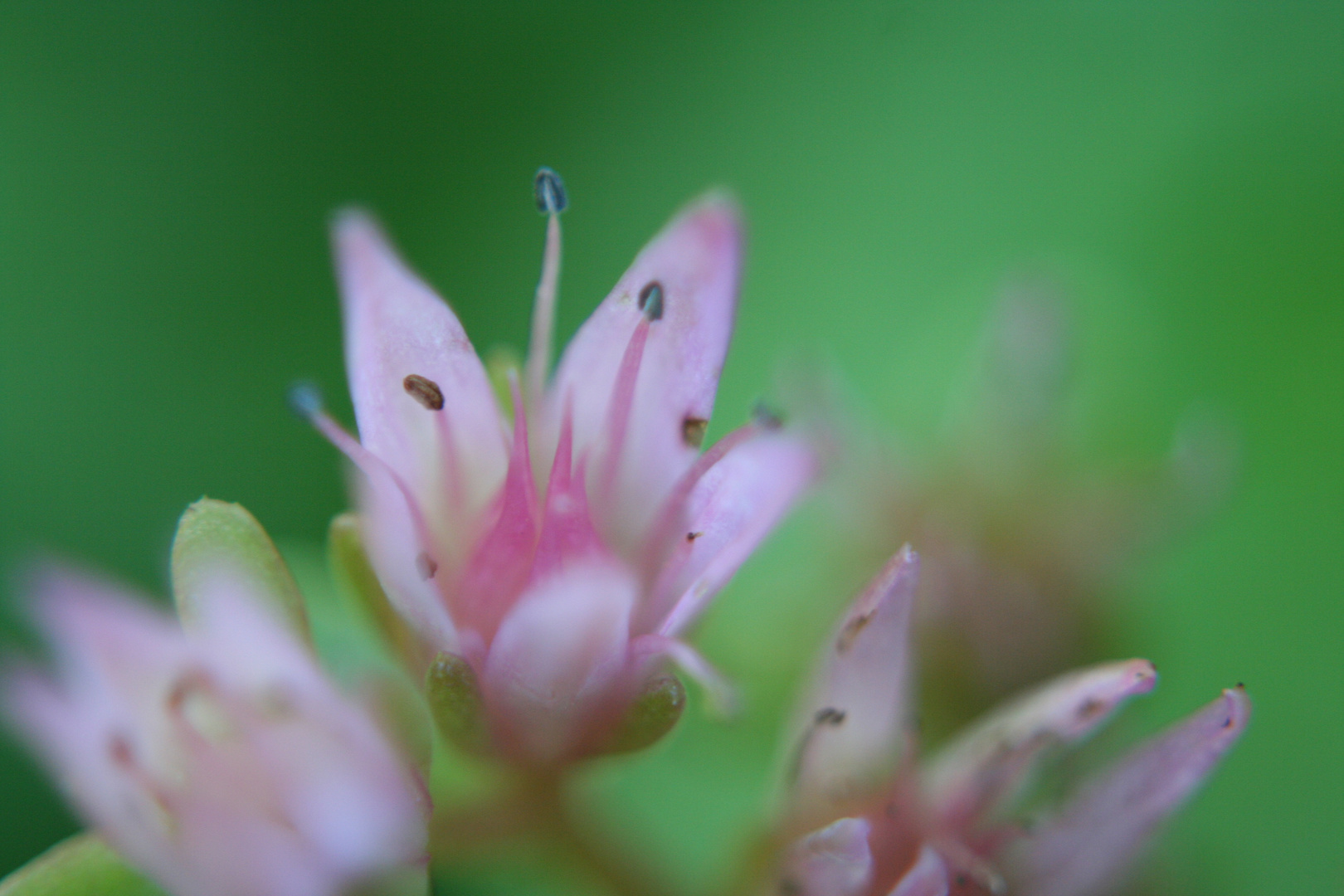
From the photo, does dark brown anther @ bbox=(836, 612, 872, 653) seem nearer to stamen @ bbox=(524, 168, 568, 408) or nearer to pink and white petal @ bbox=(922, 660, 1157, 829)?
pink and white petal @ bbox=(922, 660, 1157, 829)

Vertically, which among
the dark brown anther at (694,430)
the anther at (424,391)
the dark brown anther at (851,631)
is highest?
the anther at (424,391)

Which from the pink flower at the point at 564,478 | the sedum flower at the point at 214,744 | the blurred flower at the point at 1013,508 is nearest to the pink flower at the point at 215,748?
the sedum flower at the point at 214,744

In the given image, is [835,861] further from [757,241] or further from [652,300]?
[757,241]

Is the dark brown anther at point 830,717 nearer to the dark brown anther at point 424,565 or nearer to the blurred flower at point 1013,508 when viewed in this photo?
the dark brown anther at point 424,565

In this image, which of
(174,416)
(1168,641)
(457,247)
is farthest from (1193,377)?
(174,416)

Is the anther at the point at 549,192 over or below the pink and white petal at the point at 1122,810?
over

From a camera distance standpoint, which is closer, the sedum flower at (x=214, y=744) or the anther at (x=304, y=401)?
the sedum flower at (x=214, y=744)

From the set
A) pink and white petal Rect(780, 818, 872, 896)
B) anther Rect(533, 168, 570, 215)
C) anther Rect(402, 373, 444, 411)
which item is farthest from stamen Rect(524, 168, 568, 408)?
pink and white petal Rect(780, 818, 872, 896)

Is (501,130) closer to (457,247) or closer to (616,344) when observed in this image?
(457,247)
